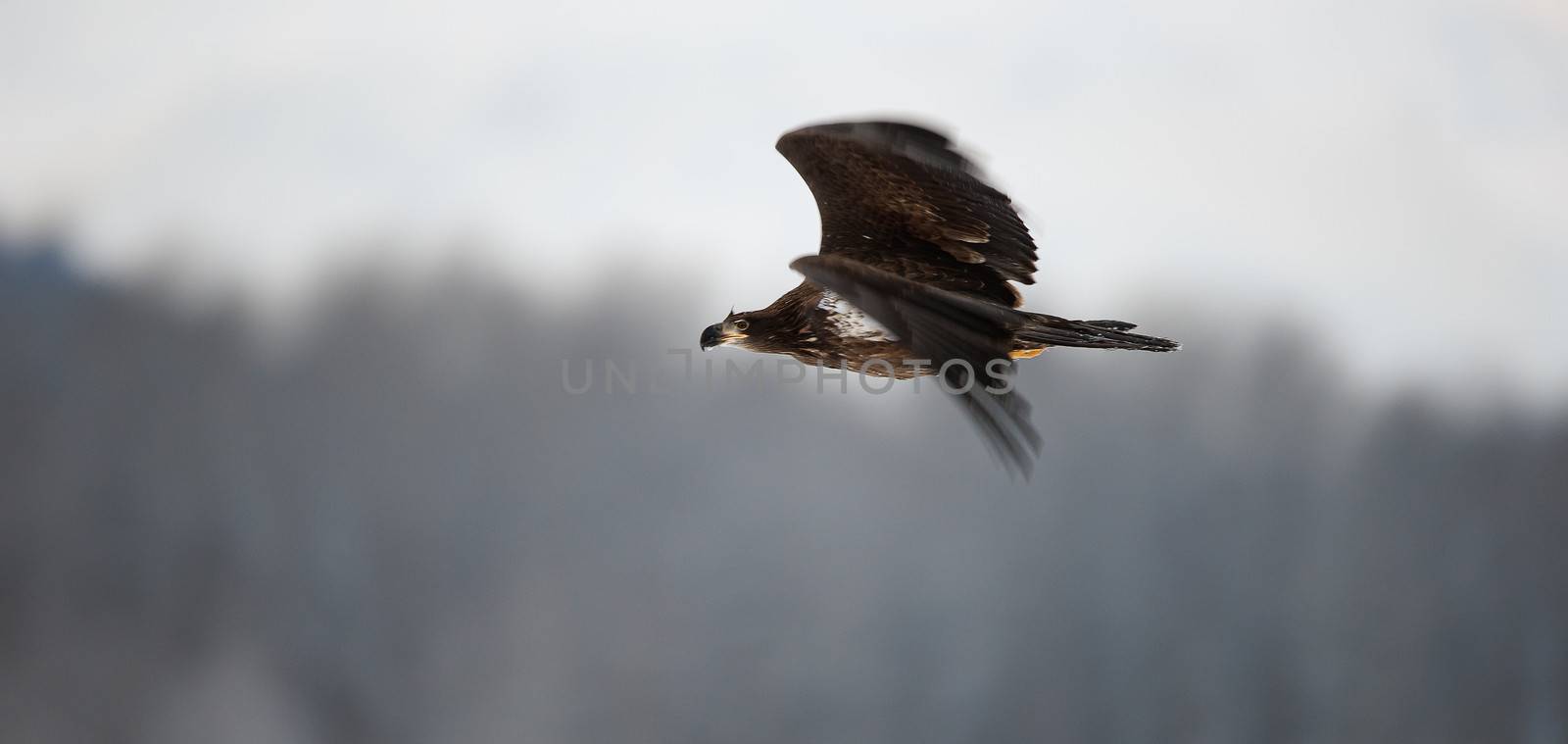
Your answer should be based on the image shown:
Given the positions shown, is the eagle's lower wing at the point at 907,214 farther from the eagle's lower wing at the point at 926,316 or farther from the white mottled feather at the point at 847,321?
the eagle's lower wing at the point at 926,316

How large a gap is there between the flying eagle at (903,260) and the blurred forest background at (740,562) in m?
18.1

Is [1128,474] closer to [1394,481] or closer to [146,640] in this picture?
[1394,481]

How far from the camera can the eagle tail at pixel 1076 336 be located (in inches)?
158

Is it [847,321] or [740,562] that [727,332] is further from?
[740,562]

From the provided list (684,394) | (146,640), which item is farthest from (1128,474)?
(146,640)

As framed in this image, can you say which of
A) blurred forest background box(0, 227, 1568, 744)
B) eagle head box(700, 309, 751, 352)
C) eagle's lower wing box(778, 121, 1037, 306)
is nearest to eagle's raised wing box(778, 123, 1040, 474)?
A: eagle's lower wing box(778, 121, 1037, 306)

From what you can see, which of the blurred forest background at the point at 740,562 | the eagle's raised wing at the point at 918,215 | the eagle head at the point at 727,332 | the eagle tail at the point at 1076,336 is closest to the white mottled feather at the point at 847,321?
the eagle's raised wing at the point at 918,215

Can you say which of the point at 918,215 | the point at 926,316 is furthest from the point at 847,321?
the point at 926,316

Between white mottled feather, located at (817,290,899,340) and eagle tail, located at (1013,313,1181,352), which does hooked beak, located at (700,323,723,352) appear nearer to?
white mottled feather, located at (817,290,899,340)

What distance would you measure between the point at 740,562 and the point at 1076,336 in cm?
2065

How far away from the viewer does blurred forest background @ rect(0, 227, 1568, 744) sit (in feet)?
76.4

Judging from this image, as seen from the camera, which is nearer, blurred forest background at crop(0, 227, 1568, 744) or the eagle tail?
the eagle tail

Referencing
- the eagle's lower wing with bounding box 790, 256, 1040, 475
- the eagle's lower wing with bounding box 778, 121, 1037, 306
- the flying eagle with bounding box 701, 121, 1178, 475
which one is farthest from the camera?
the eagle's lower wing with bounding box 778, 121, 1037, 306

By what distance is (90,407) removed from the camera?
86.2ft
